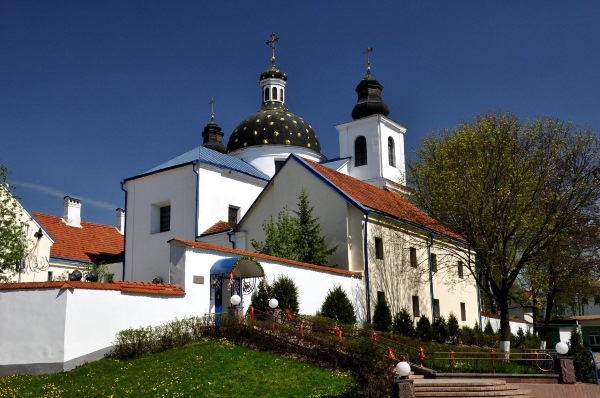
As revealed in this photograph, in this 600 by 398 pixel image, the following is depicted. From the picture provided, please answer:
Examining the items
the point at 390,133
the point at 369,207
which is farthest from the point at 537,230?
the point at 390,133

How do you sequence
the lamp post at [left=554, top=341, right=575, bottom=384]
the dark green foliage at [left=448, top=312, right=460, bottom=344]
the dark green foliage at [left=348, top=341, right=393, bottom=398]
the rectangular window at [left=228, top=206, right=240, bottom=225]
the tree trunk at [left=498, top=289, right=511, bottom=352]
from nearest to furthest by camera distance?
1. the dark green foliage at [left=348, top=341, right=393, bottom=398]
2. the lamp post at [left=554, top=341, right=575, bottom=384]
3. the tree trunk at [left=498, top=289, right=511, bottom=352]
4. the dark green foliage at [left=448, top=312, right=460, bottom=344]
5. the rectangular window at [left=228, top=206, right=240, bottom=225]

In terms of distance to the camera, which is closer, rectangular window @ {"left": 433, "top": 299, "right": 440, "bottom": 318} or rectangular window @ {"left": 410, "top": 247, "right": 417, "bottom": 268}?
rectangular window @ {"left": 410, "top": 247, "right": 417, "bottom": 268}

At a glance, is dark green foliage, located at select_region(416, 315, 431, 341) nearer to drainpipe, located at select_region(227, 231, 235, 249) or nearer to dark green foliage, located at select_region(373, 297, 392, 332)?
dark green foliage, located at select_region(373, 297, 392, 332)

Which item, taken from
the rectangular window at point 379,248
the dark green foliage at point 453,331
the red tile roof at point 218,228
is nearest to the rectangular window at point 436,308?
the dark green foliage at point 453,331

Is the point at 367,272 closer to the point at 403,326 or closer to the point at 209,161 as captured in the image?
the point at 403,326

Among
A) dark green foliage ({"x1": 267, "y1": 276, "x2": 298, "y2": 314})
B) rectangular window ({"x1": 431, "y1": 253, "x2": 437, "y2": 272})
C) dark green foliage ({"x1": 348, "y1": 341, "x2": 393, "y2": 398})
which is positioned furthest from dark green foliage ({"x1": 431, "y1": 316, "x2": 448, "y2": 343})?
dark green foliage ({"x1": 348, "y1": 341, "x2": 393, "y2": 398})

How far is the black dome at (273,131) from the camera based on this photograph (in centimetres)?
4350

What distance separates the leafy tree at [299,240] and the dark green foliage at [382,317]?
3.01 meters

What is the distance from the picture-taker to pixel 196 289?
60.6 ft

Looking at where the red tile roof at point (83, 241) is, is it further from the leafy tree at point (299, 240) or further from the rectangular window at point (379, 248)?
the rectangular window at point (379, 248)

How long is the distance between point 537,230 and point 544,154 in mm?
3055

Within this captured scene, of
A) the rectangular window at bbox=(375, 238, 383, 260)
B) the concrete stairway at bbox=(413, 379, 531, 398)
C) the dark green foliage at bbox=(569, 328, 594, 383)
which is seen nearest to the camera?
the concrete stairway at bbox=(413, 379, 531, 398)

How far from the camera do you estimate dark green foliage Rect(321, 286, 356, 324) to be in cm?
2311

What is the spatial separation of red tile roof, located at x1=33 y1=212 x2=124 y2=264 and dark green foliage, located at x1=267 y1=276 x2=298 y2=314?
64.4 feet
